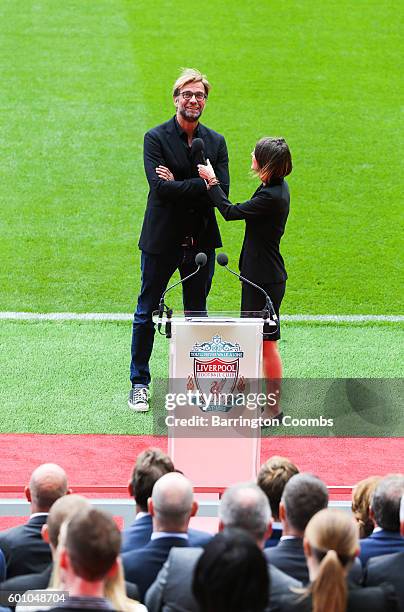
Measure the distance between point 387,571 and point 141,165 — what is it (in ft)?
24.6

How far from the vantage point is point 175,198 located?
6656 mm

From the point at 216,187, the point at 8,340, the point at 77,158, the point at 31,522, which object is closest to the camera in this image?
the point at 31,522

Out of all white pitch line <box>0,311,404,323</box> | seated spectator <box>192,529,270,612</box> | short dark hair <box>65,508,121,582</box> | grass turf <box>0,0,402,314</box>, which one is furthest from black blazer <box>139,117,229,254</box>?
seated spectator <box>192,529,270,612</box>

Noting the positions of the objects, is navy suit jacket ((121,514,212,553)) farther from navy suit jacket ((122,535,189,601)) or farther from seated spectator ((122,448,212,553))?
navy suit jacket ((122,535,189,601))

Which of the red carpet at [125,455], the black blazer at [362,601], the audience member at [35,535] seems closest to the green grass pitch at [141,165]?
the red carpet at [125,455]

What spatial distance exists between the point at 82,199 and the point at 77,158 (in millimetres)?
848

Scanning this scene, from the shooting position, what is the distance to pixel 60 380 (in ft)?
24.1

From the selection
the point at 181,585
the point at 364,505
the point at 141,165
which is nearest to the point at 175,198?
the point at 364,505

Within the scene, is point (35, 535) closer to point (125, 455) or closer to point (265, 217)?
point (125, 455)

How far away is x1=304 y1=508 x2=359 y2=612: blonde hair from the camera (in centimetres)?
344

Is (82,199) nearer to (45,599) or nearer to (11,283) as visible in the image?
(11,283)

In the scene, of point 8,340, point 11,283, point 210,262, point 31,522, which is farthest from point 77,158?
point 31,522

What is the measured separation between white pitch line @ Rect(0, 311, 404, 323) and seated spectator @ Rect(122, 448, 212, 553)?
12.6 ft

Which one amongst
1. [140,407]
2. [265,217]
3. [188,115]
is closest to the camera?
[265,217]
